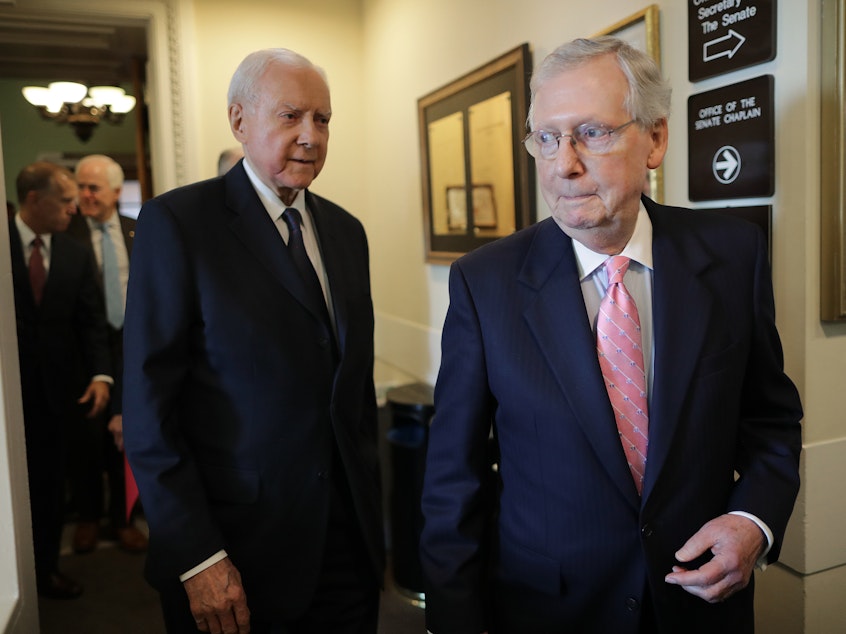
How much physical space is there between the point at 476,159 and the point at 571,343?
2.02 m

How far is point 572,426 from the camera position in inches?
48.0

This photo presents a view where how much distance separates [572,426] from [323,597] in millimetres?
840

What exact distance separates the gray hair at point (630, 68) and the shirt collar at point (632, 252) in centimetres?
18

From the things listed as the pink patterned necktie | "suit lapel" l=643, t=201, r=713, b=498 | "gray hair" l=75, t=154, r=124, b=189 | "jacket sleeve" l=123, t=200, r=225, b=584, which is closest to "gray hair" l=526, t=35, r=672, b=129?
"suit lapel" l=643, t=201, r=713, b=498

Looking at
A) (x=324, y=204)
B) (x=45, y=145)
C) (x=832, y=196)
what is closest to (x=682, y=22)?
(x=832, y=196)

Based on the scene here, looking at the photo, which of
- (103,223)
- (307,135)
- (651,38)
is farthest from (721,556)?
(103,223)

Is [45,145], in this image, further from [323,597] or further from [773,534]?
[773,534]

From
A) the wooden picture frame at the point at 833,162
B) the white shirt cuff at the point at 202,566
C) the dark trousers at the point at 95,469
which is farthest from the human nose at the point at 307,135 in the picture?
the dark trousers at the point at 95,469

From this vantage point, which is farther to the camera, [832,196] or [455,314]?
[832,196]

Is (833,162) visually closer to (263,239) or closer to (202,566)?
(263,239)

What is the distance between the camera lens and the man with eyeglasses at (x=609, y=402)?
1220 millimetres

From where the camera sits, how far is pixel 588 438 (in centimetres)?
120

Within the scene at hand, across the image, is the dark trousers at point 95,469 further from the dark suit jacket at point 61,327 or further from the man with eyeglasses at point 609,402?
the man with eyeglasses at point 609,402

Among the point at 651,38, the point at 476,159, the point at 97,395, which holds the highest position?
the point at 651,38
